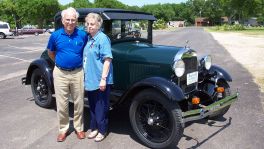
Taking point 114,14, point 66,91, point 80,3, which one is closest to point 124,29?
point 114,14

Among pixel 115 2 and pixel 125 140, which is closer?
pixel 125 140

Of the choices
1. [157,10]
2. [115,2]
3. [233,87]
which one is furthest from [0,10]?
[157,10]

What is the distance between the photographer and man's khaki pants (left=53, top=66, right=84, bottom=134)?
16.0 feet

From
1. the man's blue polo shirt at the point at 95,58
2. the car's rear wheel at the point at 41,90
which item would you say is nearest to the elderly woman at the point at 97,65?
the man's blue polo shirt at the point at 95,58

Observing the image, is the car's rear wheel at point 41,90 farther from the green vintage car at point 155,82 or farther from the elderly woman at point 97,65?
the elderly woman at point 97,65

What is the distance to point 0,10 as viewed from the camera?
222 ft

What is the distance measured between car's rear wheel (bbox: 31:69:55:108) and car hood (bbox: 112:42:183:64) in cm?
181

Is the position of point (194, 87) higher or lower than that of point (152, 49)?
lower

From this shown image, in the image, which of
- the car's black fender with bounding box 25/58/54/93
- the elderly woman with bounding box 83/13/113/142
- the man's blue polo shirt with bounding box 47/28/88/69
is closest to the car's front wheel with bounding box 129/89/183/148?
the elderly woman with bounding box 83/13/113/142

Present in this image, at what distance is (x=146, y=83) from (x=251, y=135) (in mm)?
1923

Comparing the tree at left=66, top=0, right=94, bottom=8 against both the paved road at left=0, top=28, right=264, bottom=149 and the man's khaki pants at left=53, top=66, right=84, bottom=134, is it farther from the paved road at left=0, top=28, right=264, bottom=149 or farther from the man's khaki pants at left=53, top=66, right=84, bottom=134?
the man's khaki pants at left=53, top=66, right=84, bottom=134

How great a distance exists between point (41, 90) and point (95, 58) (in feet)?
8.49

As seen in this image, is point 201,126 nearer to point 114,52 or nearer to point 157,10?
point 114,52

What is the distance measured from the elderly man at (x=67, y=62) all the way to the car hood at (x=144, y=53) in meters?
0.76
